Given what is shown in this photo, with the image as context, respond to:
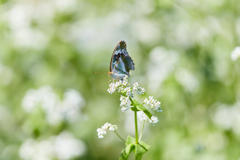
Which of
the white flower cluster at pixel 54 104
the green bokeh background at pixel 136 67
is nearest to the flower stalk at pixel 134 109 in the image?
the green bokeh background at pixel 136 67

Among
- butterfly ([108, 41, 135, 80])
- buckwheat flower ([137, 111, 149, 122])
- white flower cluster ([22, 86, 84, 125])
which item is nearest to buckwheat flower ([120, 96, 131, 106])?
buckwheat flower ([137, 111, 149, 122])

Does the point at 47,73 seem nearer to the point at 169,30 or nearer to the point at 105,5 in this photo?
the point at 105,5

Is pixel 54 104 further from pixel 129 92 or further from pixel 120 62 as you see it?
pixel 129 92

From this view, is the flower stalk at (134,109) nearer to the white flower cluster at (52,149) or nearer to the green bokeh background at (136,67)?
the green bokeh background at (136,67)

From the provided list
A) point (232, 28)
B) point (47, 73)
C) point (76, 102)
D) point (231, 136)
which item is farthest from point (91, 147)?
point (232, 28)

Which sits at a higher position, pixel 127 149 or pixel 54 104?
pixel 54 104

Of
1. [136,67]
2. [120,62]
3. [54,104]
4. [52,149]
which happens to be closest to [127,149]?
[120,62]
